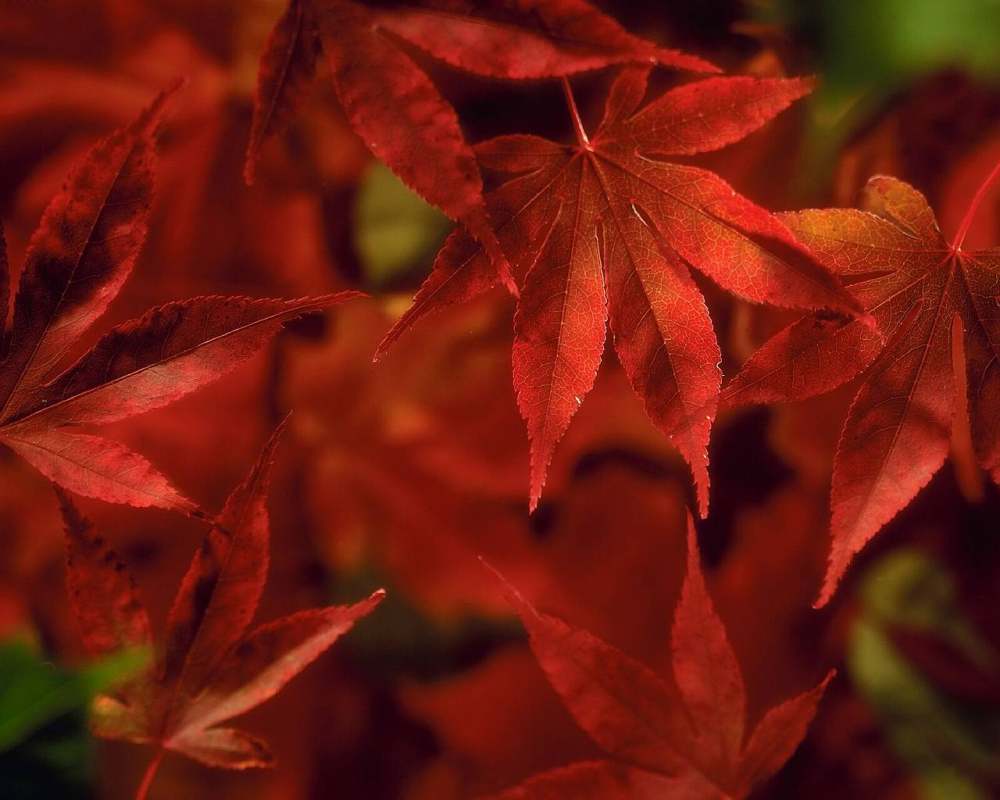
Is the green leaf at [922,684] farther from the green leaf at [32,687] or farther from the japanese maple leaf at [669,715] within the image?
the green leaf at [32,687]

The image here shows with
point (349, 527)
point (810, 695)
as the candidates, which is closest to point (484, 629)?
point (349, 527)

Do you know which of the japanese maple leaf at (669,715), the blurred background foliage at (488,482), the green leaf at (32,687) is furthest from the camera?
the blurred background foliage at (488,482)

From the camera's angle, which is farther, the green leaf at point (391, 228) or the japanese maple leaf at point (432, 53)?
the green leaf at point (391, 228)

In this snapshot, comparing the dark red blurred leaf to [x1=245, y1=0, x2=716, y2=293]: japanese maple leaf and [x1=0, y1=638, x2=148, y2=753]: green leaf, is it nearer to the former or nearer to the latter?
[x1=245, y1=0, x2=716, y2=293]: japanese maple leaf

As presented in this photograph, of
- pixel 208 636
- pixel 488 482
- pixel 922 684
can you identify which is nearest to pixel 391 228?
pixel 488 482

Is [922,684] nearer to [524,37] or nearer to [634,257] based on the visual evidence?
[634,257]

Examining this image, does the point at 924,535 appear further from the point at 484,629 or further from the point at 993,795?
the point at 484,629

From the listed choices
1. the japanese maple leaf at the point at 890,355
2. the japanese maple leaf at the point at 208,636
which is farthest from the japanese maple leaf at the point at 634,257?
the japanese maple leaf at the point at 208,636
